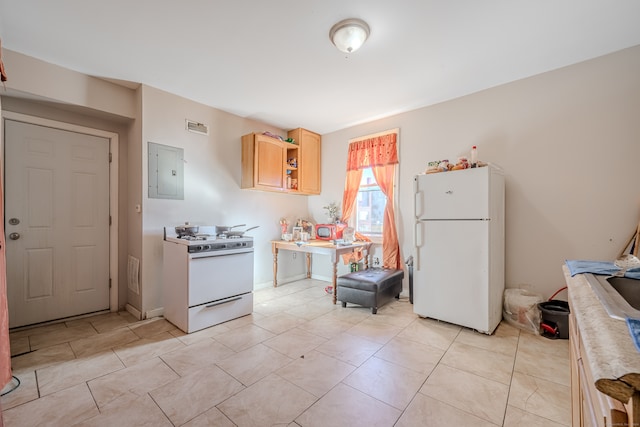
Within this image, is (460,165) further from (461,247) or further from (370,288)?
(370,288)

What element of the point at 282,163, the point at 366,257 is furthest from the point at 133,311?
the point at 366,257

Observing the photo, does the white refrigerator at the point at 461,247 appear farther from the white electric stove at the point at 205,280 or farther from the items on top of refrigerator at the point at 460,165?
the white electric stove at the point at 205,280

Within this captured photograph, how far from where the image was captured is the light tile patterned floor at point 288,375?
5.01 ft

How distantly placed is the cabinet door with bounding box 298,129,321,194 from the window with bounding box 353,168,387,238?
0.85 meters

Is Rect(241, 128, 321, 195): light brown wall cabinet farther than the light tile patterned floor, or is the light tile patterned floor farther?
Rect(241, 128, 321, 195): light brown wall cabinet

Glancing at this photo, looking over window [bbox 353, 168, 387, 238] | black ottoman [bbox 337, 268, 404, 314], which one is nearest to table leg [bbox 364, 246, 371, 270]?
window [bbox 353, 168, 387, 238]

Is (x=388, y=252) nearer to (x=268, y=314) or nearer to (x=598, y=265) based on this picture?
(x=268, y=314)

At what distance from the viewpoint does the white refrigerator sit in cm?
246

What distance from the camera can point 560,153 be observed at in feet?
A: 8.64

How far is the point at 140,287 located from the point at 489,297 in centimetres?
368

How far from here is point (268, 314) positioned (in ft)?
10.1

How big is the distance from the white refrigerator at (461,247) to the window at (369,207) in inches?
46.8

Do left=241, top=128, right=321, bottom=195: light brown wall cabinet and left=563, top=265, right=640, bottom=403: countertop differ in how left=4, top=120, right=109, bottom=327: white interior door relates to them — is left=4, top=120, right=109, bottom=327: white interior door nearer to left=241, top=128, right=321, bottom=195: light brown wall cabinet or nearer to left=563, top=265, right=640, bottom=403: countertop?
left=241, top=128, right=321, bottom=195: light brown wall cabinet

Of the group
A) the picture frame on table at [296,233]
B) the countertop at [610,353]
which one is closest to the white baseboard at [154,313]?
the picture frame on table at [296,233]
